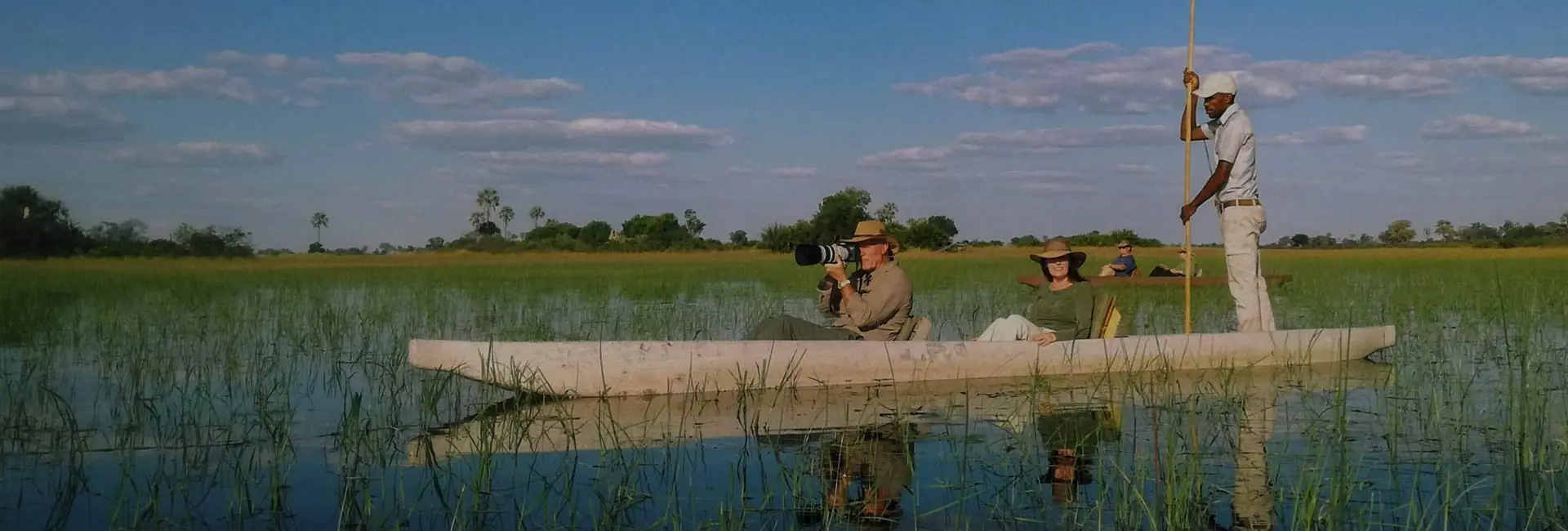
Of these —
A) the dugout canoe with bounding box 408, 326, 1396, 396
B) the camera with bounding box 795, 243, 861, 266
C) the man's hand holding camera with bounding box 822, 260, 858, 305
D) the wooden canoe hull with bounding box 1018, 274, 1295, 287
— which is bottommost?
the dugout canoe with bounding box 408, 326, 1396, 396

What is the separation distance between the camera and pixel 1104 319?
8.70 meters

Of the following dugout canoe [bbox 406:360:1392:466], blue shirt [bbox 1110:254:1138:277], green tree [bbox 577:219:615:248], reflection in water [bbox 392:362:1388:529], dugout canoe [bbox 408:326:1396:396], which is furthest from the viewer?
green tree [bbox 577:219:615:248]

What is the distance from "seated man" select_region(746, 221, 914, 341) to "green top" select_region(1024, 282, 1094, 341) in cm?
105

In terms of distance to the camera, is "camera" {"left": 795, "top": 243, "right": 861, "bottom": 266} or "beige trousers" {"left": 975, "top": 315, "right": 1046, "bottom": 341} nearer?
"camera" {"left": 795, "top": 243, "right": 861, "bottom": 266}

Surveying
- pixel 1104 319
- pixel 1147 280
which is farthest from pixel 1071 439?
pixel 1147 280

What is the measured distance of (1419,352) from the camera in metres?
9.73

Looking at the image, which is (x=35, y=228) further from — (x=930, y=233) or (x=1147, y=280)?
(x=930, y=233)

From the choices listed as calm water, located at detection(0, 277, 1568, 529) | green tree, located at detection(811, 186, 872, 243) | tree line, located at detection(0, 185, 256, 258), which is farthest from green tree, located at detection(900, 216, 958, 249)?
calm water, located at detection(0, 277, 1568, 529)

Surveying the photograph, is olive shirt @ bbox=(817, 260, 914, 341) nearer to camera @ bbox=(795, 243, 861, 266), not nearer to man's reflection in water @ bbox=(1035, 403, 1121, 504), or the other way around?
camera @ bbox=(795, 243, 861, 266)

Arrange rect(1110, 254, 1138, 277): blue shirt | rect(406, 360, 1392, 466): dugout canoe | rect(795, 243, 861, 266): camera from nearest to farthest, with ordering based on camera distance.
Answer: rect(406, 360, 1392, 466): dugout canoe, rect(795, 243, 861, 266): camera, rect(1110, 254, 1138, 277): blue shirt

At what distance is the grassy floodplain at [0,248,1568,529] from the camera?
14.9 ft

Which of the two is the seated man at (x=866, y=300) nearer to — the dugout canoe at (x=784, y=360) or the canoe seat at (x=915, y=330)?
the canoe seat at (x=915, y=330)

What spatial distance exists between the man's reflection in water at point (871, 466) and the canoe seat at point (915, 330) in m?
1.78

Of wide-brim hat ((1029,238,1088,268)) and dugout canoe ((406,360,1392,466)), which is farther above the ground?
wide-brim hat ((1029,238,1088,268))
